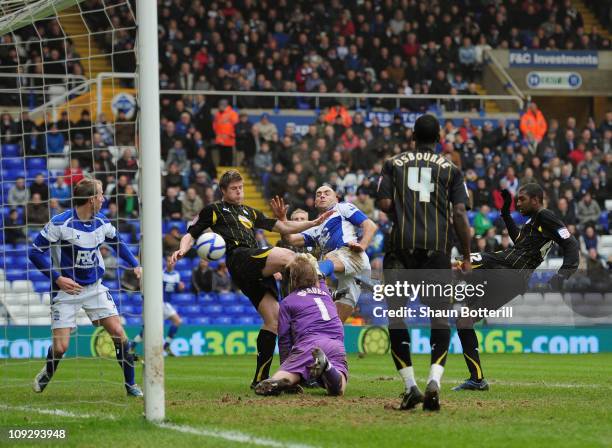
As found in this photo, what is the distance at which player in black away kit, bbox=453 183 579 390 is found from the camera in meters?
10.5

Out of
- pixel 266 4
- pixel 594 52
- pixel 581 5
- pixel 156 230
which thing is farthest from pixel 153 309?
pixel 581 5

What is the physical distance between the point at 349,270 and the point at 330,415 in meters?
4.01

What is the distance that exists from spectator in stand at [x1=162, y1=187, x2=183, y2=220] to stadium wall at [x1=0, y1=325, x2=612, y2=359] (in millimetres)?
3155

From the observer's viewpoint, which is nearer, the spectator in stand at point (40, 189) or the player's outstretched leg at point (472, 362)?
the player's outstretched leg at point (472, 362)

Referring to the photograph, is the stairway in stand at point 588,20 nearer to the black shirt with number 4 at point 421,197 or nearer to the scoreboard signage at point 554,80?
the scoreboard signage at point 554,80

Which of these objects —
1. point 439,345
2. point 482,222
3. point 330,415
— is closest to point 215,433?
point 330,415

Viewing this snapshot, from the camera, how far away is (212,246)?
10195 millimetres

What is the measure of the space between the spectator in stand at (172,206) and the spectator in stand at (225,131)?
2.59 metres

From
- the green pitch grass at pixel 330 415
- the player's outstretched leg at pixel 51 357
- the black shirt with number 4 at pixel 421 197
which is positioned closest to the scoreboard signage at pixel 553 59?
the green pitch grass at pixel 330 415

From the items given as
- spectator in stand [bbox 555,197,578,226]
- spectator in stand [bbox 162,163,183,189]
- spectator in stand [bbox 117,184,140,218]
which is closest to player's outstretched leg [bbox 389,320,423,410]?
spectator in stand [bbox 117,184,140,218]

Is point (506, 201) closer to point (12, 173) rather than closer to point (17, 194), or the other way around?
point (17, 194)

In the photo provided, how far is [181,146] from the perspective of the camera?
24.5 metres

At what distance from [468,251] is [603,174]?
2034cm

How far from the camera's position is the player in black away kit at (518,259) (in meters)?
10.5
